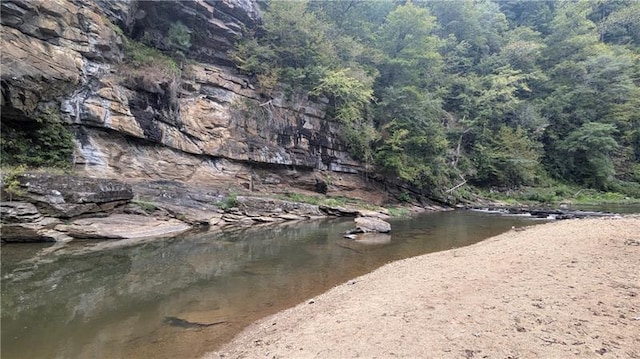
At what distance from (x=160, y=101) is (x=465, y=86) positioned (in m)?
28.6

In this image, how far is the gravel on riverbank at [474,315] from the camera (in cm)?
336

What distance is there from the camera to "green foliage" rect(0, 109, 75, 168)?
11945 mm

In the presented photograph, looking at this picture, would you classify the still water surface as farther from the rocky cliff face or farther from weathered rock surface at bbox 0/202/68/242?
the rocky cliff face

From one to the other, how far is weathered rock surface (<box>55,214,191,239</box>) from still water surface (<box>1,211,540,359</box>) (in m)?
0.84

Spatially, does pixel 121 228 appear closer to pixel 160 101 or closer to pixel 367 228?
pixel 160 101

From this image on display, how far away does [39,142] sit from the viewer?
12.6 meters

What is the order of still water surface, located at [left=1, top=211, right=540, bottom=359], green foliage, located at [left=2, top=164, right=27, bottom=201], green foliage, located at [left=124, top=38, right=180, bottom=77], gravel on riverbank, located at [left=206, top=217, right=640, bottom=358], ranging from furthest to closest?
1. green foliage, located at [left=124, top=38, right=180, bottom=77]
2. green foliage, located at [left=2, top=164, right=27, bottom=201]
3. still water surface, located at [left=1, top=211, right=540, bottom=359]
4. gravel on riverbank, located at [left=206, top=217, right=640, bottom=358]

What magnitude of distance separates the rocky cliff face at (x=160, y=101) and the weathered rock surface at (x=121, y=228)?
3.51 metres

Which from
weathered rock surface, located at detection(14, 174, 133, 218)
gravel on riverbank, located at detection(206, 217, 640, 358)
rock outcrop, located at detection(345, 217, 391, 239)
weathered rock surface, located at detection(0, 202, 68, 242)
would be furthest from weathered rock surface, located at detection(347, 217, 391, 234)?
weathered rock surface, located at detection(0, 202, 68, 242)

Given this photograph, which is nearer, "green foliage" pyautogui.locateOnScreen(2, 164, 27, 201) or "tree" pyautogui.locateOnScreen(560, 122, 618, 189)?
"green foliage" pyautogui.locateOnScreen(2, 164, 27, 201)

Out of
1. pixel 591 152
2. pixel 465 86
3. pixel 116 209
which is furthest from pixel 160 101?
pixel 591 152

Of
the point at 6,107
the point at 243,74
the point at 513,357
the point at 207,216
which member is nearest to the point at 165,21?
the point at 243,74

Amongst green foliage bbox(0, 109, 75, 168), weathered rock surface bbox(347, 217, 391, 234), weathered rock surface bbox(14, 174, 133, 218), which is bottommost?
weathered rock surface bbox(347, 217, 391, 234)

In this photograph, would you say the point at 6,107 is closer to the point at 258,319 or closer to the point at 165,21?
the point at 165,21
